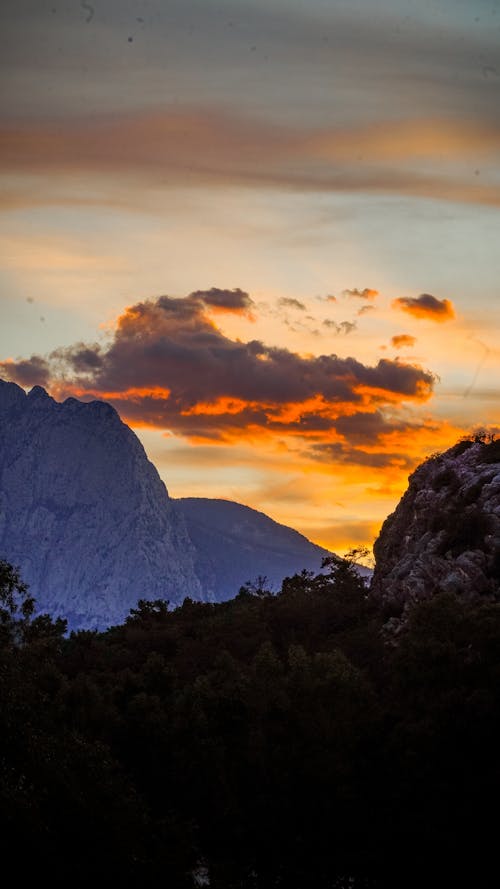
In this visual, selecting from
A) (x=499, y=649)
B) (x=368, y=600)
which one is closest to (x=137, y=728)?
(x=499, y=649)

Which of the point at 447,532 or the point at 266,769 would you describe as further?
the point at 447,532

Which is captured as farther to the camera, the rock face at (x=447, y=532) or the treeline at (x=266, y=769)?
the rock face at (x=447, y=532)

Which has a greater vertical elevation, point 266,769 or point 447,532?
point 447,532

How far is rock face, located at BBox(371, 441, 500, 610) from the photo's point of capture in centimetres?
7594

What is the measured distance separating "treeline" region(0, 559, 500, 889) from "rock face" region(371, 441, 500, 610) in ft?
23.1

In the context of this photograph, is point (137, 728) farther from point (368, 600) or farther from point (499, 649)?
point (368, 600)

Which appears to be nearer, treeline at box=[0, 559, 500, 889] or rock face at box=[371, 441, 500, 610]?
treeline at box=[0, 559, 500, 889]

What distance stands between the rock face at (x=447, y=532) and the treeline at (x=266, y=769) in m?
7.05

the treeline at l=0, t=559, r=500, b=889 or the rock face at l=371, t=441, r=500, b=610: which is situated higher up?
the rock face at l=371, t=441, r=500, b=610

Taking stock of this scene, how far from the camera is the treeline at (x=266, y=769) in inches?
1690

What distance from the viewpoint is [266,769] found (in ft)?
193

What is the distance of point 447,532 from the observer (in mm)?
81312

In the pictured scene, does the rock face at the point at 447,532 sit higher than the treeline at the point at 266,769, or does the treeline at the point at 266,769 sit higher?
the rock face at the point at 447,532

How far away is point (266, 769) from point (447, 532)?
2836cm
